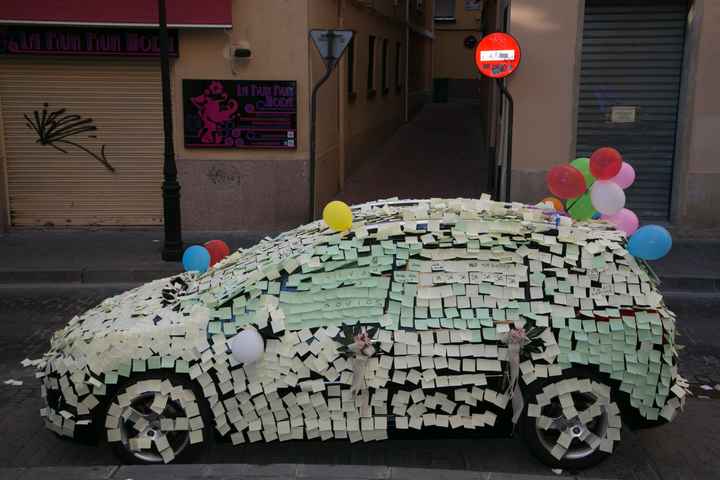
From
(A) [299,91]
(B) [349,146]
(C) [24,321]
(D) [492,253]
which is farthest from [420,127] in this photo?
(D) [492,253]

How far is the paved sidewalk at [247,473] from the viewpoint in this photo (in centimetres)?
460

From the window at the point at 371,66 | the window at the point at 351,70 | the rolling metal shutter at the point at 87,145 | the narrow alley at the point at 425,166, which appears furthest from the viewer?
the window at the point at 371,66

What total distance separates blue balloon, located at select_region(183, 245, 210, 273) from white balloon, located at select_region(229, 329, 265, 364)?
1.66 meters

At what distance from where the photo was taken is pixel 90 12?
41.0 feet

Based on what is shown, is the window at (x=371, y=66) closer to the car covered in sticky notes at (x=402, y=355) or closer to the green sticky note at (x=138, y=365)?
the car covered in sticky notes at (x=402, y=355)

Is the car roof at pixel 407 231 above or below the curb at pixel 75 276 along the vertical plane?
above

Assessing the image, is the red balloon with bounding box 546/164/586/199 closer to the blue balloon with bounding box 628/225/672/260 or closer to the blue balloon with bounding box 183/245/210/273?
the blue balloon with bounding box 628/225/672/260

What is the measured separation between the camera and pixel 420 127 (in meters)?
25.7

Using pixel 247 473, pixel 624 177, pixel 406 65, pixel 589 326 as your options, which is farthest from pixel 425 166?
pixel 247 473

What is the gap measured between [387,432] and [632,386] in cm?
158

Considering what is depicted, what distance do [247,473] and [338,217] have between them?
67.3 inches

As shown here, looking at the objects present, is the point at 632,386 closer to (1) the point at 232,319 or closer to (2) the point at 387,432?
(2) the point at 387,432

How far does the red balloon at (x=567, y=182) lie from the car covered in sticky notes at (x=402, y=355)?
116 cm

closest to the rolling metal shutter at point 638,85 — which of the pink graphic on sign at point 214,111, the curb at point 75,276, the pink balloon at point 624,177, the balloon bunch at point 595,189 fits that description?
the pink graphic on sign at point 214,111
